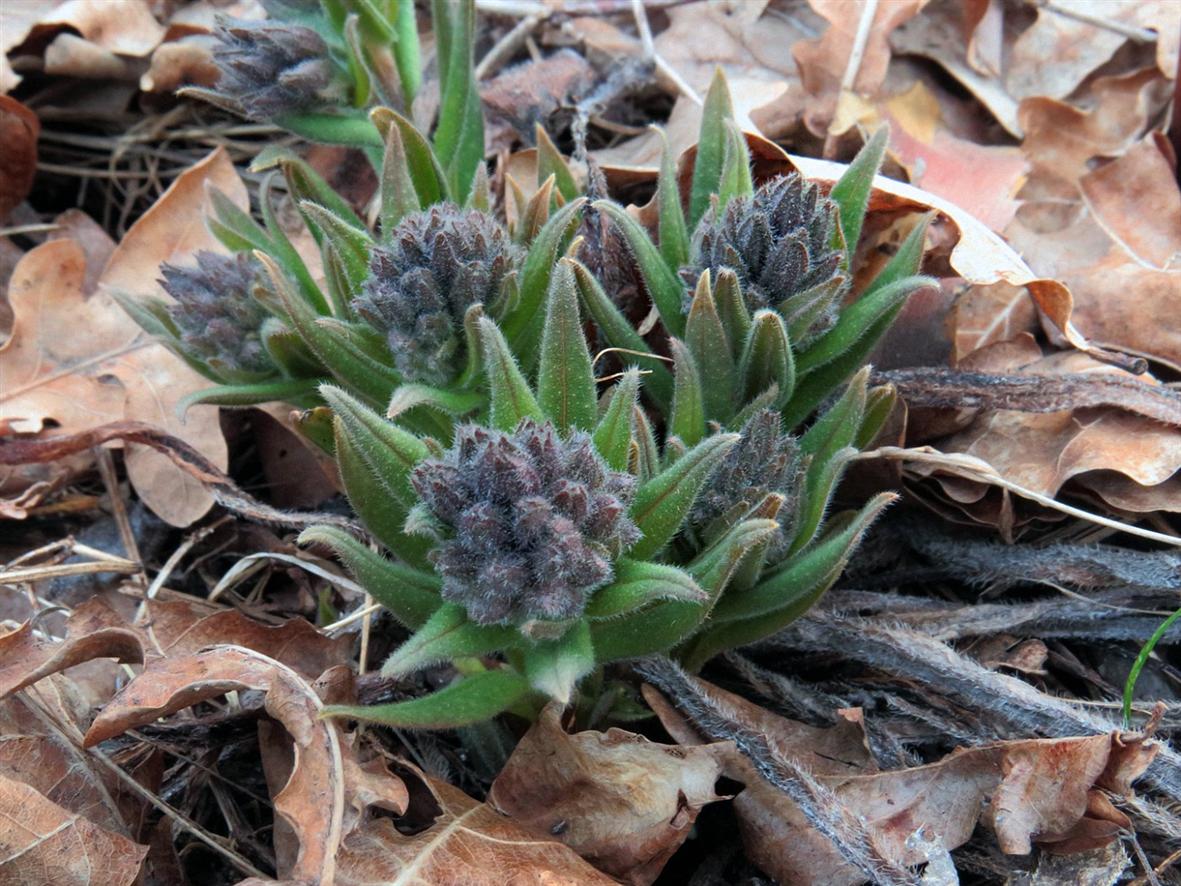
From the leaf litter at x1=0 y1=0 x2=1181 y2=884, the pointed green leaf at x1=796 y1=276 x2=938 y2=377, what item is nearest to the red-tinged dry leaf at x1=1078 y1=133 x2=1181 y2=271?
the leaf litter at x1=0 y1=0 x2=1181 y2=884

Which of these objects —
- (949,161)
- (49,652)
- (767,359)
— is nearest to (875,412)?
(767,359)

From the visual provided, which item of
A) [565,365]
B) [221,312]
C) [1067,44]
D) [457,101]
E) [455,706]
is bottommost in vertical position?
[455,706]

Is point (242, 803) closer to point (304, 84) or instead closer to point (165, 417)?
point (165, 417)

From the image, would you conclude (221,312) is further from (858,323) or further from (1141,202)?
(1141,202)

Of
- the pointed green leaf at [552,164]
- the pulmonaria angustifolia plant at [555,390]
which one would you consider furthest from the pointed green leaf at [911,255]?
the pointed green leaf at [552,164]

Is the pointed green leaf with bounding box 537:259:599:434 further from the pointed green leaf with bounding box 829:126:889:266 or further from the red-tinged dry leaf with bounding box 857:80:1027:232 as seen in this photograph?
the red-tinged dry leaf with bounding box 857:80:1027:232
